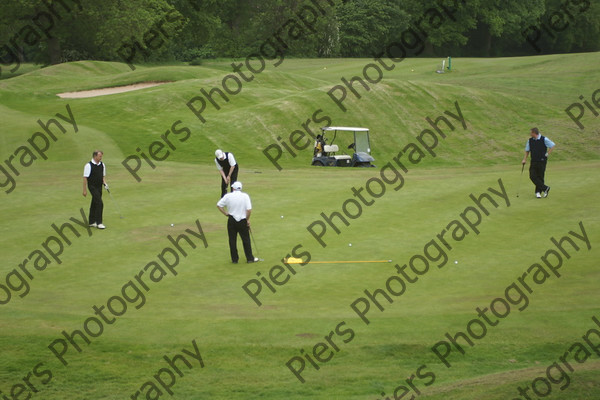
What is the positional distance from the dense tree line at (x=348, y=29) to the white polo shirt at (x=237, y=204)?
64.7 meters

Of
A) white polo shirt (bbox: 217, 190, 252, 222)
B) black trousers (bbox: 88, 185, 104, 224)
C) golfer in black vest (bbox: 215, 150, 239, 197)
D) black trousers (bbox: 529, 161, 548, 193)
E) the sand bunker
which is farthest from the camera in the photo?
the sand bunker

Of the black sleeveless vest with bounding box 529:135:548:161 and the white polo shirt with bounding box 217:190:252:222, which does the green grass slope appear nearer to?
the white polo shirt with bounding box 217:190:252:222

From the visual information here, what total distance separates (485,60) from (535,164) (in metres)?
55.1

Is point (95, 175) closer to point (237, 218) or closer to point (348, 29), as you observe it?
point (237, 218)

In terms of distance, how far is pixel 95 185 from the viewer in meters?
21.8

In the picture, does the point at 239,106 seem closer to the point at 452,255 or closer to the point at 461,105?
the point at 461,105

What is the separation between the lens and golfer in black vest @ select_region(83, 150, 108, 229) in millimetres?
21281

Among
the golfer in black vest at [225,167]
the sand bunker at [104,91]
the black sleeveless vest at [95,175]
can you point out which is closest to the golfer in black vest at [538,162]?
A: the golfer in black vest at [225,167]

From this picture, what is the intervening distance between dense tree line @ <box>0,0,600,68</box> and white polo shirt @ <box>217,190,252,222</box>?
6473 centimetres

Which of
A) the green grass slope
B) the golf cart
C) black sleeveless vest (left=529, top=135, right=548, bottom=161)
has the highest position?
black sleeveless vest (left=529, top=135, right=548, bottom=161)

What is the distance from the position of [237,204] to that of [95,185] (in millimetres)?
6170

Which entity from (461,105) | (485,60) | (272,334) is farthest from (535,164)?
(485,60)

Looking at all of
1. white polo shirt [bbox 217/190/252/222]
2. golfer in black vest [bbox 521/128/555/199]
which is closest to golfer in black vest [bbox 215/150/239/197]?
white polo shirt [bbox 217/190/252/222]

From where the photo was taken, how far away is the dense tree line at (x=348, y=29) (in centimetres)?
8688
